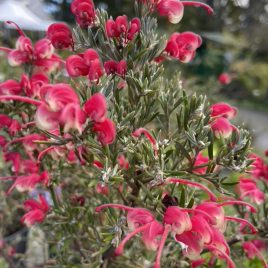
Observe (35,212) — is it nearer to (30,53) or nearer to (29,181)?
(29,181)

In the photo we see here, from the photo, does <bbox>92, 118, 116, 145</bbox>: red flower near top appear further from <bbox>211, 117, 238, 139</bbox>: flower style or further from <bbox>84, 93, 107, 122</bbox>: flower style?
<bbox>211, 117, 238, 139</bbox>: flower style

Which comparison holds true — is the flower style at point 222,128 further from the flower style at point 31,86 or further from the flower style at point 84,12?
the flower style at point 31,86

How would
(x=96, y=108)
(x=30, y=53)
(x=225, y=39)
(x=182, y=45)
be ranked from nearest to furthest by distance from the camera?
(x=96, y=108) < (x=182, y=45) < (x=30, y=53) < (x=225, y=39)

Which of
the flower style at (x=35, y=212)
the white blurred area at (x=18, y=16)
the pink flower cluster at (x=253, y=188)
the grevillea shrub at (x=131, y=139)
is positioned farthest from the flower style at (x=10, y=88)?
the white blurred area at (x=18, y=16)

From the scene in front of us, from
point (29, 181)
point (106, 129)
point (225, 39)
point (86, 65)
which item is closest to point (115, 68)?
point (86, 65)

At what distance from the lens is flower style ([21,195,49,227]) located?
3.41 ft

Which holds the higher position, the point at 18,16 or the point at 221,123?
the point at 221,123

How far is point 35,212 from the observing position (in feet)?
3.48

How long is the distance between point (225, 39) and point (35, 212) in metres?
12.3

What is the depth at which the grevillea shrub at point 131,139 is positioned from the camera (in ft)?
2.24

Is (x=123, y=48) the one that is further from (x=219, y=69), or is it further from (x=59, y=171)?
(x=219, y=69)

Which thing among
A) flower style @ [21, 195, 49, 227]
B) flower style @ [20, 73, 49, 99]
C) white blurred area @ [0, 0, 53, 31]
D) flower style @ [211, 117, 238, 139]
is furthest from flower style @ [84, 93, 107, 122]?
white blurred area @ [0, 0, 53, 31]

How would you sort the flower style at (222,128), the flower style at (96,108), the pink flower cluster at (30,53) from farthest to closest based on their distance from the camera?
the pink flower cluster at (30,53) < the flower style at (222,128) < the flower style at (96,108)

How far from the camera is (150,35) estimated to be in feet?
2.90
